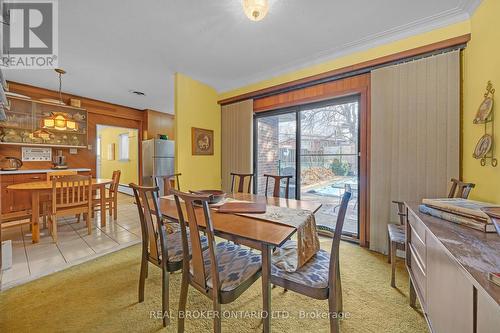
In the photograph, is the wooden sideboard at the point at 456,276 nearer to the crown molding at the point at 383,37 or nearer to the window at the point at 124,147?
the crown molding at the point at 383,37

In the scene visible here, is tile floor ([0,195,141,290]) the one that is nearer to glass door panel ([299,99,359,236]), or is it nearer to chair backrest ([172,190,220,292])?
chair backrest ([172,190,220,292])

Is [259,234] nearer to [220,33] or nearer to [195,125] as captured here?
[220,33]

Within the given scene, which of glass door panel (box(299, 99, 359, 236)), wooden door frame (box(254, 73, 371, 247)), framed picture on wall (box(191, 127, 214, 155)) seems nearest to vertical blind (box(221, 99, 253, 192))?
framed picture on wall (box(191, 127, 214, 155))

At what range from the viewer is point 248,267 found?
4.27 ft

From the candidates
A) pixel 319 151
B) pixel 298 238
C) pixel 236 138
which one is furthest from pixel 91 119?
pixel 298 238

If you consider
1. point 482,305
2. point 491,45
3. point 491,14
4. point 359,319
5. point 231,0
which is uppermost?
point 231,0

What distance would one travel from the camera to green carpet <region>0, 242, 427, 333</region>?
139cm

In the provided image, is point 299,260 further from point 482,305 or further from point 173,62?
point 173,62

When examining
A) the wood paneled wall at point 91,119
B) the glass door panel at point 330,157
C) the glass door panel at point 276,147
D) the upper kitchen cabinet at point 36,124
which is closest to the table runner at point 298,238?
the glass door panel at point 330,157

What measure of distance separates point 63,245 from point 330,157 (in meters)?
3.88

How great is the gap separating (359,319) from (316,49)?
2.88 meters

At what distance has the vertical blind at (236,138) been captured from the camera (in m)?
3.59

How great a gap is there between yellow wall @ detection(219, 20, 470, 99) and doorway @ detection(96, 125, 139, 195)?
4.57 meters

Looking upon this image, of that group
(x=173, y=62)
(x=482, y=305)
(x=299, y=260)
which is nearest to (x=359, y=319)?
(x=299, y=260)
